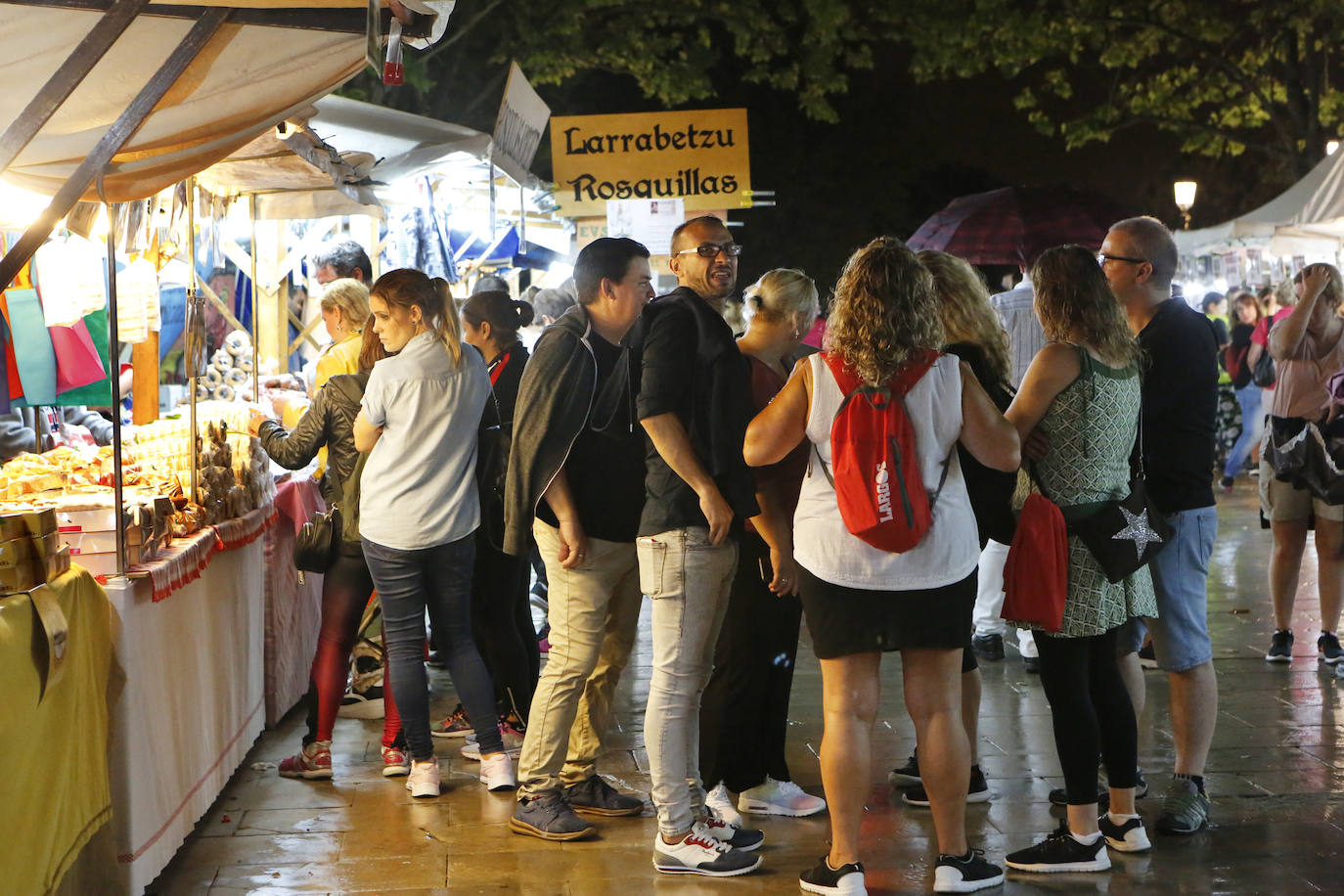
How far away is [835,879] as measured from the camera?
4.15 meters

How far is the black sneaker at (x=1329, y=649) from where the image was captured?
23.5 ft

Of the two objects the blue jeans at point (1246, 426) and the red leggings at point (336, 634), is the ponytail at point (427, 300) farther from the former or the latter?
the blue jeans at point (1246, 426)

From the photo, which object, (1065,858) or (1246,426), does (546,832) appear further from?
(1246,426)

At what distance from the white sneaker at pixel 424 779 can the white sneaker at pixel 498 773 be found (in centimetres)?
19

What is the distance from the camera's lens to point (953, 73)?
2089 cm

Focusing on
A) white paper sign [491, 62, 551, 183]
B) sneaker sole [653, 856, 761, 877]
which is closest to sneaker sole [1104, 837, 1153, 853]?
sneaker sole [653, 856, 761, 877]

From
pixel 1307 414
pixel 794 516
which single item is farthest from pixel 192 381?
pixel 1307 414

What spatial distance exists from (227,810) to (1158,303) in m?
3.85

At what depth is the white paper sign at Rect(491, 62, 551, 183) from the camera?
829cm

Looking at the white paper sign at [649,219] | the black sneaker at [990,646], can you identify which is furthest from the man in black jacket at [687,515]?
the white paper sign at [649,219]

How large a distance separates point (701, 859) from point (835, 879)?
0.46m

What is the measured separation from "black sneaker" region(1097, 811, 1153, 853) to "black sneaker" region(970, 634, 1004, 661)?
9.29ft

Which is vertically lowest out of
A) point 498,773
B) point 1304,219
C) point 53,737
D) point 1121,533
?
point 498,773

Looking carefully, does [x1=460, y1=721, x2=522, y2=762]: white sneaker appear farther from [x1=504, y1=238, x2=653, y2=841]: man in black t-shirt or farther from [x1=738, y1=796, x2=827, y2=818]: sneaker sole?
[x1=738, y1=796, x2=827, y2=818]: sneaker sole
